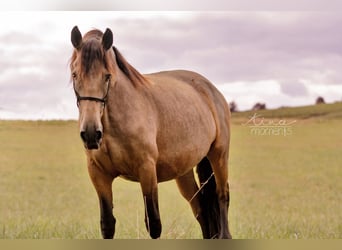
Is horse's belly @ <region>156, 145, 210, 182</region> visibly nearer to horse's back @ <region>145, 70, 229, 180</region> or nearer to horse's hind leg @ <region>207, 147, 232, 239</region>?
horse's back @ <region>145, 70, 229, 180</region>

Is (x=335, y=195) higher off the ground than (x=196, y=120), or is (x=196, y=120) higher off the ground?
(x=196, y=120)

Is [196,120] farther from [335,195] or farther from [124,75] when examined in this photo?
[335,195]

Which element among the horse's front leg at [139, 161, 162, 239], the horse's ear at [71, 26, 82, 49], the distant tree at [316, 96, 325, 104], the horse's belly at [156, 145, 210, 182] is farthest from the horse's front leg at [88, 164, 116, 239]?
the distant tree at [316, 96, 325, 104]

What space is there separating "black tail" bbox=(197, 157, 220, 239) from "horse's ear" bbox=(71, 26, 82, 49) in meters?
1.84

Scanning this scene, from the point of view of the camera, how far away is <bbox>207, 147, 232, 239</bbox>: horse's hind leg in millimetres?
5586

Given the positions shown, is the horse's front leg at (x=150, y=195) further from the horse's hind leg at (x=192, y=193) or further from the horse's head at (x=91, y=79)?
the horse's hind leg at (x=192, y=193)

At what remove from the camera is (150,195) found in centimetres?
459

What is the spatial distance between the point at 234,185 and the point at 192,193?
38 centimetres

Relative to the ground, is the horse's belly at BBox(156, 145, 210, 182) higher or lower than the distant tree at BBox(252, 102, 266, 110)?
lower

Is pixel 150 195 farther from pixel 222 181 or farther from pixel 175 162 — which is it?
pixel 222 181

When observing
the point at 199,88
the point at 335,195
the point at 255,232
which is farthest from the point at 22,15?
the point at 335,195

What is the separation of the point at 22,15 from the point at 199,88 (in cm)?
162

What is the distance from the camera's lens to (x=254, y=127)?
211 inches

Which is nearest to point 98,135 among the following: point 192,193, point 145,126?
point 145,126
